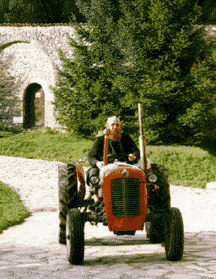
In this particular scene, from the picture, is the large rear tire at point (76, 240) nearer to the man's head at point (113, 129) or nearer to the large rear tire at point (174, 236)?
the large rear tire at point (174, 236)

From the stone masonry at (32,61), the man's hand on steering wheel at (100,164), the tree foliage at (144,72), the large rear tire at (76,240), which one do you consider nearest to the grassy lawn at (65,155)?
the tree foliage at (144,72)

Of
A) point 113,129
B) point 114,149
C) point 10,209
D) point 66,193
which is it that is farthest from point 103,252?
point 10,209

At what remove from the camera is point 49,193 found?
10719 mm

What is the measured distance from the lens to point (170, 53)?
16.7 m

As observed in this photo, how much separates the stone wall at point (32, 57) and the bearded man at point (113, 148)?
1663 cm

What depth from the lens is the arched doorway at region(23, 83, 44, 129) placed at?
2331 cm

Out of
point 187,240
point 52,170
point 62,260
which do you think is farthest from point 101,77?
point 62,260

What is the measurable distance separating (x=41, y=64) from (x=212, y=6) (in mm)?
12322

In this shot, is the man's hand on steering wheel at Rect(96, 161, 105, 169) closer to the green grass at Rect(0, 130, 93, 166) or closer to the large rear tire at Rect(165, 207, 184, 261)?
the large rear tire at Rect(165, 207, 184, 261)

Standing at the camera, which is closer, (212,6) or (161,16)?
(161,16)

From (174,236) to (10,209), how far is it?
17.0 ft

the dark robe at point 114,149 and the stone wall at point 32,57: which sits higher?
the stone wall at point 32,57

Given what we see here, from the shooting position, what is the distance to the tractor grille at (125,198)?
459 centimetres

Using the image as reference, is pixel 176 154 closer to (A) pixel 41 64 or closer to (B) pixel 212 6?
(A) pixel 41 64
